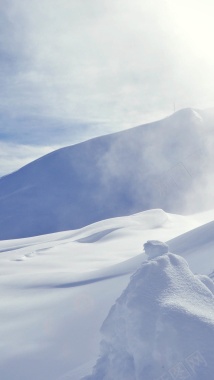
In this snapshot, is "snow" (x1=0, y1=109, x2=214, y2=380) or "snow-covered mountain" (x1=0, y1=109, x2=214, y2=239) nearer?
"snow" (x1=0, y1=109, x2=214, y2=380)

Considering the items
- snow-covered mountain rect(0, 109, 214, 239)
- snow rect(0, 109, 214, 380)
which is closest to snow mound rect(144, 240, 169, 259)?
snow rect(0, 109, 214, 380)

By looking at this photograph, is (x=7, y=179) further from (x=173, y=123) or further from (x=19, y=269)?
(x=19, y=269)

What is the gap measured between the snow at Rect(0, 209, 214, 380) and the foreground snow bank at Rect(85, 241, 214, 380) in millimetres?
669

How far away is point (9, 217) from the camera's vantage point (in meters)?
44.2

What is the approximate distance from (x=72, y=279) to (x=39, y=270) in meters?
1.95

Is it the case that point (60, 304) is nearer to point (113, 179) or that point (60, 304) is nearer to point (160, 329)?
point (160, 329)

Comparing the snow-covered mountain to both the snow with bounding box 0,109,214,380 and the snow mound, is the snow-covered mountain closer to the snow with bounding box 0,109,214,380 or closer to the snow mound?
the snow with bounding box 0,109,214,380

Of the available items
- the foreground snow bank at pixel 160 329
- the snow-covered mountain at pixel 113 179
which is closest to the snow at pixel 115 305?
the foreground snow bank at pixel 160 329

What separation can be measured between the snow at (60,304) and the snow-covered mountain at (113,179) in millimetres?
27705

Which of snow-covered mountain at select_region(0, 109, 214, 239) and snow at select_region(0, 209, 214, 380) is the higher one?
snow-covered mountain at select_region(0, 109, 214, 239)

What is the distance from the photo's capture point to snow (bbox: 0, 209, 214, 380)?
4863 mm

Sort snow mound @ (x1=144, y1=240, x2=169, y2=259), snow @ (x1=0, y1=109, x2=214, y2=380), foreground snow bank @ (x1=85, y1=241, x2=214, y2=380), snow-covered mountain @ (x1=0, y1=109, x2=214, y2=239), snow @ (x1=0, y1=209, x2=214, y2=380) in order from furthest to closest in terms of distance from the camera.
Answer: snow-covered mountain @ (x1=0, y1=109, x2=214, y2=239) → snow mound @ (x1=144, y1=240, x2=169, y2=259) → snow @ (x1=0, y1=209, x2=214, y2=380) → snow @ (x1=0, y1=109, x2=214, y2=380) → foreground snow bank @ (x1=85, y1=241, x2=214, y2=380)

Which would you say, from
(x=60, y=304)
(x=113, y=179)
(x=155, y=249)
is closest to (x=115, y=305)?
(x=155, y=249)

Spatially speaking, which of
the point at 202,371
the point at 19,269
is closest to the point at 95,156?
the point at 19,269
